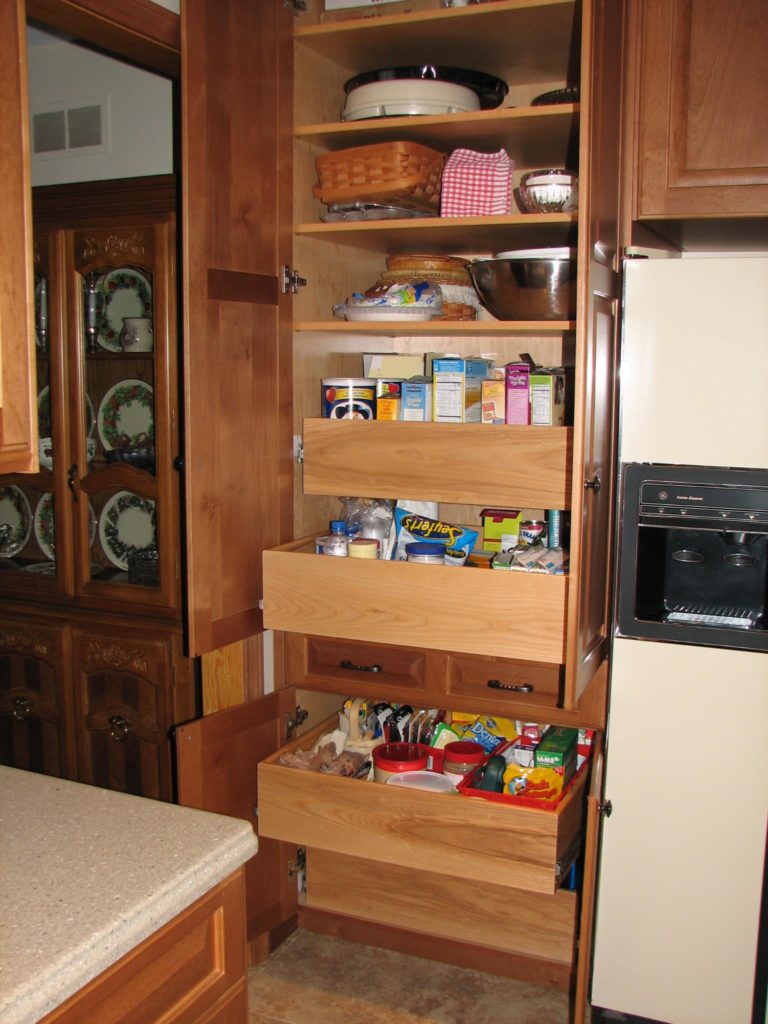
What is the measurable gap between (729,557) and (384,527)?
0.74 meters

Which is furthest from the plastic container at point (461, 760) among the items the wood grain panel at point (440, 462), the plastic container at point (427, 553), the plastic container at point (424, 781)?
the wood grain panel at point (440, 462)

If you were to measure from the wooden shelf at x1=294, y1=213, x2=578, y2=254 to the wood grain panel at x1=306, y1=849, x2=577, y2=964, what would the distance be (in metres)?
1.40

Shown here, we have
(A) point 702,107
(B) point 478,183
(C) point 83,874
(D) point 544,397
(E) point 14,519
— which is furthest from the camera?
(E) point 14,519

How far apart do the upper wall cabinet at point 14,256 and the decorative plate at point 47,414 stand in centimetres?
136

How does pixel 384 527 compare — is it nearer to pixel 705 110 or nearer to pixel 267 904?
pixel 267 904

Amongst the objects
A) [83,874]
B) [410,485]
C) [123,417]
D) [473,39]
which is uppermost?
[473,39]

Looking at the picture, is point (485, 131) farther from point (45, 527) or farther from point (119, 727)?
point (119, 727)

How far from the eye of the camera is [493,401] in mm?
1960

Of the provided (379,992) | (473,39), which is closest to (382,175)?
(473,39)

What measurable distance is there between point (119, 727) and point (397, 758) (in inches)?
34.6

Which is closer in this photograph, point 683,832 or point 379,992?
point 683,832

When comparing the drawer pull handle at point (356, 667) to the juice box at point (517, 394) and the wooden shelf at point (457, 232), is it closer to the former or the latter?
the juice box at point (517, 394)

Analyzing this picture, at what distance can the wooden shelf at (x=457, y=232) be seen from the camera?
1935 mm

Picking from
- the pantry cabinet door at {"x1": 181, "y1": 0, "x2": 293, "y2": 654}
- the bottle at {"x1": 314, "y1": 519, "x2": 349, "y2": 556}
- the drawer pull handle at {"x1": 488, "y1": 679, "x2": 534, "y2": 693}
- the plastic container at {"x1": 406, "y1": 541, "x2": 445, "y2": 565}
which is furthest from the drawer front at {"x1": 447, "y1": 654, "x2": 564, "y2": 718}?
the pantry cabinet door at {"x1": 181, "y1": 0, "x2": 293, "y2": 654}
